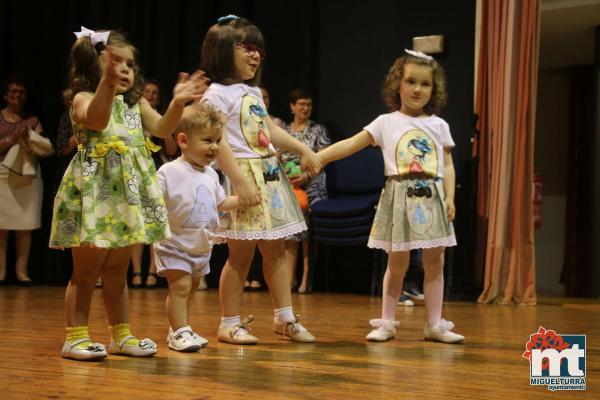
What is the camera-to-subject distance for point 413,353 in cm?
271

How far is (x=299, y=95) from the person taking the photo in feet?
20.1

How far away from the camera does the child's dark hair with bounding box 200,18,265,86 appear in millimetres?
3033

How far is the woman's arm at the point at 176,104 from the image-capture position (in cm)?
239

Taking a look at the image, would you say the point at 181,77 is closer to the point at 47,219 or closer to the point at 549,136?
the point at 47,219

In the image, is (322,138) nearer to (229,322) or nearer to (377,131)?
(377,131)

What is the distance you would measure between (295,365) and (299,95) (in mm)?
3926

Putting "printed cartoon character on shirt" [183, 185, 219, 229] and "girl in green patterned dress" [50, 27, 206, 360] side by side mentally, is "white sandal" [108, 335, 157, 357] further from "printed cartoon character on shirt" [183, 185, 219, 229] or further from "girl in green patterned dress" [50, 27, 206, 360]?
"printed cartoon character on shirt" [183, 185, 219, 229]

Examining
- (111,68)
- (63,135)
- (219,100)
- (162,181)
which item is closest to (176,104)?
(111,68)

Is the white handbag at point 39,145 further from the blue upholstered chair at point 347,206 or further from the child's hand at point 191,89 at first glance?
the child's hand at point 191,89

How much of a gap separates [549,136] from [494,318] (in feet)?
14.9

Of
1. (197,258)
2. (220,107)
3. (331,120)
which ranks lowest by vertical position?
(197,258)

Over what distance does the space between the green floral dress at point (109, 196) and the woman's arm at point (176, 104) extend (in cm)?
10

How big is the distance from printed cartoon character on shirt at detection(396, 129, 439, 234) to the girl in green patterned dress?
40.0 inches

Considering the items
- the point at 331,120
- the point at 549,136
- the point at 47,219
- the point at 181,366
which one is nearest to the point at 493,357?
the point at 181,366
